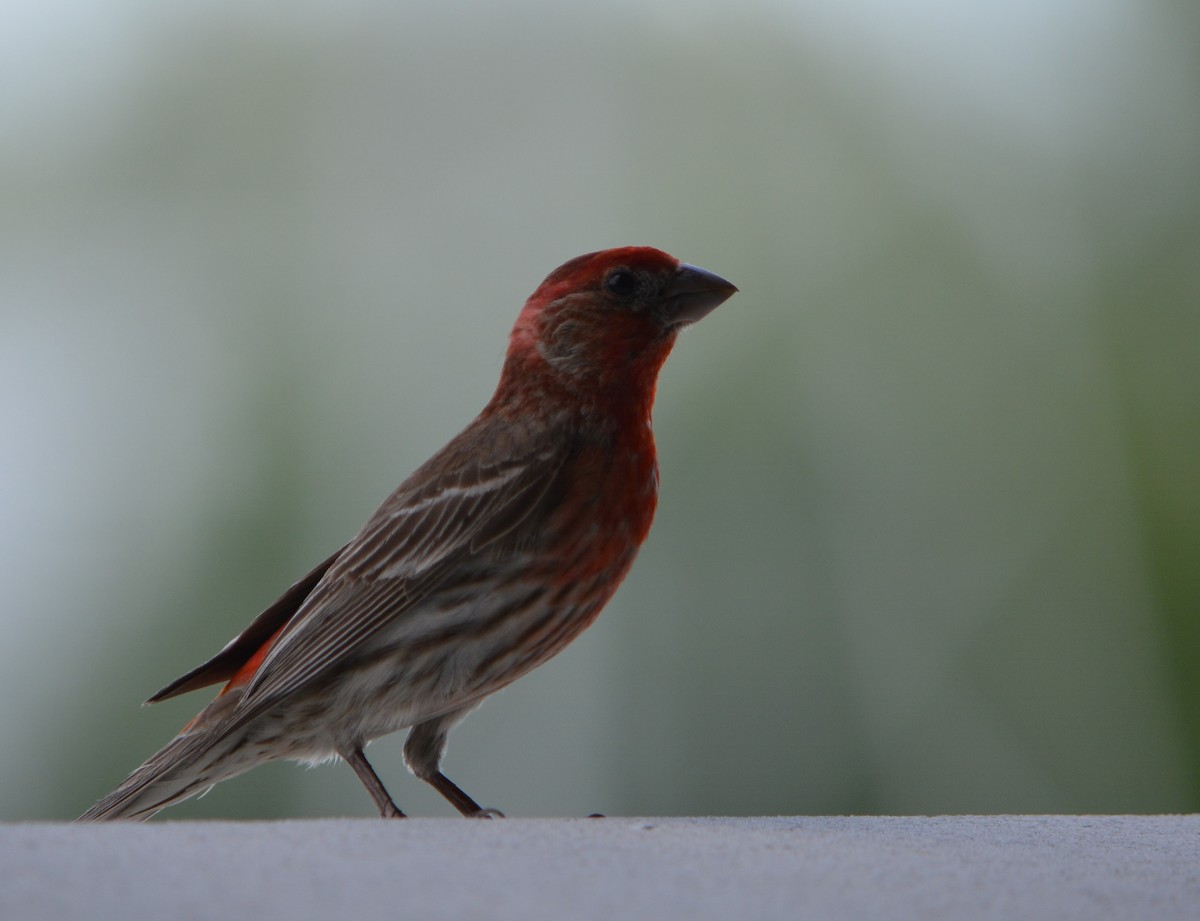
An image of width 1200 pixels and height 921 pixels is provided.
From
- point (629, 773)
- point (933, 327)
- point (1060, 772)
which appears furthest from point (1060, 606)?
point (629, 773)

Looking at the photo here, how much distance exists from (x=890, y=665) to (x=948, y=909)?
3.11 metres

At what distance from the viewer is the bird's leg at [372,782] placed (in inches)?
88.0

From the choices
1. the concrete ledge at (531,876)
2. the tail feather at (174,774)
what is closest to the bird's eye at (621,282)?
the tail feather at (174,774)

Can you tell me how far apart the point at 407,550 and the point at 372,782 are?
45 cm

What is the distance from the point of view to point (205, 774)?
8.06 ft

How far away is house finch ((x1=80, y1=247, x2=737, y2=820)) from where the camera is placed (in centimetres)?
233

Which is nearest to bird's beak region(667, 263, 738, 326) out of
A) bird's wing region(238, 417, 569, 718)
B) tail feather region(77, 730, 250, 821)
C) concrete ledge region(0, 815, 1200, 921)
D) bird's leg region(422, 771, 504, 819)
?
bird's wing region(238, 417, 569, 718)

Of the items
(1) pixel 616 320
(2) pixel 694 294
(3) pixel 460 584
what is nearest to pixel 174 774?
(3) pixel 460 584

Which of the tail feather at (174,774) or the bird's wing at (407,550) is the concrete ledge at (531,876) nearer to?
the bird's wing at (407,550)

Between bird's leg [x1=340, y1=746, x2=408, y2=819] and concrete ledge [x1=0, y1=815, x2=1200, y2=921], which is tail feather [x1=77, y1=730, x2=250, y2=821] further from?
concrete ledge [x1=0, y1=815, x2=1200, y2=921]

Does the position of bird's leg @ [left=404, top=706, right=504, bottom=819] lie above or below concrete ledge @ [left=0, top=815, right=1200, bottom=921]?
below

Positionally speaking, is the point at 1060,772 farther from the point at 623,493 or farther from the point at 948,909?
the point at 948,909

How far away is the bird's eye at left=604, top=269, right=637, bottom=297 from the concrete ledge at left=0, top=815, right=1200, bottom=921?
1386 mm

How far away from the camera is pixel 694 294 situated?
2.71m
